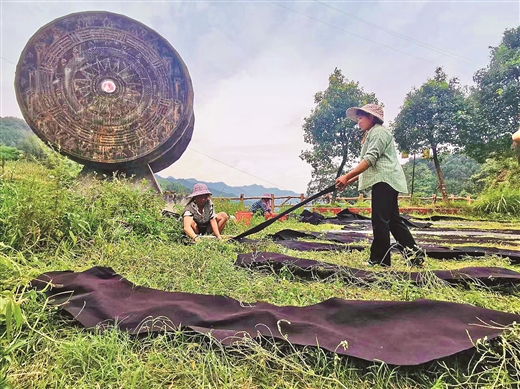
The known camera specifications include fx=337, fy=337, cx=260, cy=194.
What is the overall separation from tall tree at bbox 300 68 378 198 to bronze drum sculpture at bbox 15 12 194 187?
1365cm

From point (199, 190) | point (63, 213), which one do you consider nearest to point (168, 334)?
point (63, 213)

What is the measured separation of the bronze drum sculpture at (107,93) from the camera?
550 cm

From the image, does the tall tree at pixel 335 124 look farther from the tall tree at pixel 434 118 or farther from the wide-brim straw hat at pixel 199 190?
the wide-brim straw hat at pixel 199 190

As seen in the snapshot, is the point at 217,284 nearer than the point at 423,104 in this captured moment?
Yes

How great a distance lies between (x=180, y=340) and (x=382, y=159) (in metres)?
2.18

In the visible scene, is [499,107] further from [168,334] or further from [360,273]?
[168,334]

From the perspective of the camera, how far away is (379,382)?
1044 mm

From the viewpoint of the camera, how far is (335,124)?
61.0 feet

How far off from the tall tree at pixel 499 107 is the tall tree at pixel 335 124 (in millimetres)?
5249

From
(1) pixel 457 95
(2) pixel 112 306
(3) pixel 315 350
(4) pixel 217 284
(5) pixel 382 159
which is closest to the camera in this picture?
(3) pixel 315 350

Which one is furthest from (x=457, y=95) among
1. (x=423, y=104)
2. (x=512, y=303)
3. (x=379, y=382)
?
(x=379, y=382)

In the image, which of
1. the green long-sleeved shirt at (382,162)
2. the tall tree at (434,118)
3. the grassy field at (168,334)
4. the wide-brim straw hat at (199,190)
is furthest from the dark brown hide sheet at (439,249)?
the tall tree at (434,118)

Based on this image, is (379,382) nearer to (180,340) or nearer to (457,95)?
(180,340)


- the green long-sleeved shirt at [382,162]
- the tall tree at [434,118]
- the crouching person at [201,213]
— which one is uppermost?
the tall tree at [434,118]
